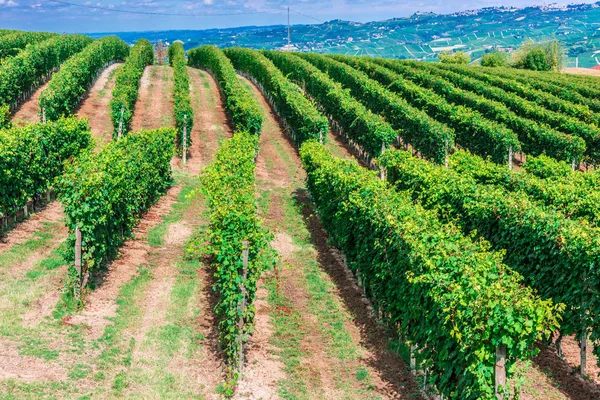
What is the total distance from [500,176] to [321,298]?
37.1 ft

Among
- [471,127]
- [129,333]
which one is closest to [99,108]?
[471,127]

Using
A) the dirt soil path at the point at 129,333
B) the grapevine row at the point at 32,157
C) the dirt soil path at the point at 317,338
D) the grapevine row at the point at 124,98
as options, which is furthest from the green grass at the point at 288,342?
the grapevine row at the point at 124,98

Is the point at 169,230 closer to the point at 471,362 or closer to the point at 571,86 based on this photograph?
the point at 471,362

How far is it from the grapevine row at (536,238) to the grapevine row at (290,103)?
1698cm

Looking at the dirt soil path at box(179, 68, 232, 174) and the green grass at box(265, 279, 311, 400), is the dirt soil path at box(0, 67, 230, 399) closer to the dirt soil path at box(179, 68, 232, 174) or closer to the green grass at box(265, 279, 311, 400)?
the green grass at box(265, 279, 311, 400)

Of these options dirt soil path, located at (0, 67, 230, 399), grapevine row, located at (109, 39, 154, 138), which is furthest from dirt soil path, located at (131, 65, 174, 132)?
dirt soil path, located at (0, 67, 230, 399)

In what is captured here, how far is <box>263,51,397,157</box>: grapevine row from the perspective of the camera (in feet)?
130

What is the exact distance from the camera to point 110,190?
19.7m

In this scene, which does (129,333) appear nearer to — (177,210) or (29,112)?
(177,210)

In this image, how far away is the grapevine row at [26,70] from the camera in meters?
43.3

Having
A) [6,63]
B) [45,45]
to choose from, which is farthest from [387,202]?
[45,45]

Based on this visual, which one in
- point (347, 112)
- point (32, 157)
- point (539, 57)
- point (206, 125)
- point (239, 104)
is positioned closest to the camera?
point (32, 157)

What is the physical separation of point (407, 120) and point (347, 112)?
15.5 ft

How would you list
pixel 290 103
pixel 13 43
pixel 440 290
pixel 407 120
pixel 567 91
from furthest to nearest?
pixel 13 43, pixel 567 91, pixel 290 103, pixel 407 120, pixel 440 290
